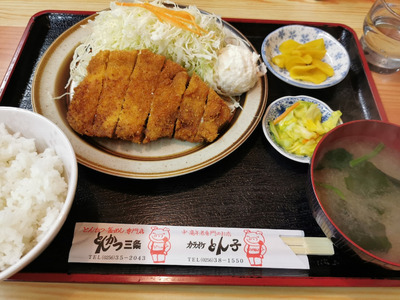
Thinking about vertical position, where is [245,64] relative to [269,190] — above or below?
above

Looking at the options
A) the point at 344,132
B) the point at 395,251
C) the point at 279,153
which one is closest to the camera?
the point at 395,251

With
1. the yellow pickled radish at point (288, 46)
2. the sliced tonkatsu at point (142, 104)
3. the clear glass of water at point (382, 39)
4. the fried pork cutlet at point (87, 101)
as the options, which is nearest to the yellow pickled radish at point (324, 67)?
the yellow pickled radish at point (288, 46)

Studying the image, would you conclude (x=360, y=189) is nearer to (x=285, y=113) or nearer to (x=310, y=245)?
(x=310, y=245)

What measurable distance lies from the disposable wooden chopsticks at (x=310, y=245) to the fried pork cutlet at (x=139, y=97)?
104 centimetres

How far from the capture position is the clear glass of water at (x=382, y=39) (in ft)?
7.83

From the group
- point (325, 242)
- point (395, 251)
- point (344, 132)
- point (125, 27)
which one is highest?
point (125, 27)

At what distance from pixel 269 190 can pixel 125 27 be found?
5.00ft

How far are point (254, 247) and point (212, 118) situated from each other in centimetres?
81

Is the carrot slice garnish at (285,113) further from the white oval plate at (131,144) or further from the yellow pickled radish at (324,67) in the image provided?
the yellow pickled radish at (324,67)

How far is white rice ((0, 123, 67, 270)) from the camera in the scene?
119 centimetres

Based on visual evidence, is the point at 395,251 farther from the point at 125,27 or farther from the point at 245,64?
the point at 125,27

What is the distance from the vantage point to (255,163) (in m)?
1.88

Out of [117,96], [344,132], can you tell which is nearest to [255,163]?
[344,132]

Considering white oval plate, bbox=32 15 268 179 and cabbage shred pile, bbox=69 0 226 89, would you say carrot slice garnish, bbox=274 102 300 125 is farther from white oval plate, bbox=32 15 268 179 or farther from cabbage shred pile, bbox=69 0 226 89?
cabbage shred pile, bbox=69 0 226 89
